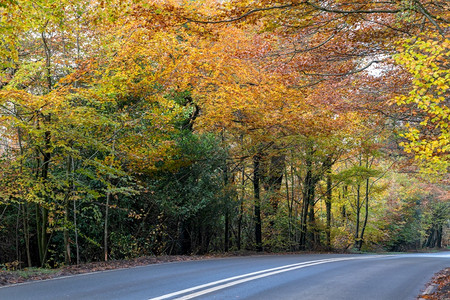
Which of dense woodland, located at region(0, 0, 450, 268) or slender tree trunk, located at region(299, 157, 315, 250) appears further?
slender tree trunk, located at region(299, 157, 315, 250)

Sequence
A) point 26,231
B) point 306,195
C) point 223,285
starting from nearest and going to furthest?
point 223,285, point 26,231, point 306,195

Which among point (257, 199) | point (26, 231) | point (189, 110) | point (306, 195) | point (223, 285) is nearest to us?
point (223, 285)

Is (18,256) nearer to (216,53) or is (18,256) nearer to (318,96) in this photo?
(216,53)

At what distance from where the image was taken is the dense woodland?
7.20 m

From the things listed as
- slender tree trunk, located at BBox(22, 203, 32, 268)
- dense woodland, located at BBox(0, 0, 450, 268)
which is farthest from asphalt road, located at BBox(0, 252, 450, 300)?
slender tree trunk, located at BBox(22, 203, 32, 268)

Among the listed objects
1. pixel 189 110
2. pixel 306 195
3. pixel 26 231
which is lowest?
pixel 26 231

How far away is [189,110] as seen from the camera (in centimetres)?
1453

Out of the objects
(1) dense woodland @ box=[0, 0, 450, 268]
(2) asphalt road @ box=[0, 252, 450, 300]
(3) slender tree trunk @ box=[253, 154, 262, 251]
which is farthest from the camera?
→ (3) slender tree trunk @ box=[253, 154, 262, 251]

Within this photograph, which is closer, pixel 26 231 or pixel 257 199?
pixel 26 231

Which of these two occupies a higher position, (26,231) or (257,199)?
(257,199)

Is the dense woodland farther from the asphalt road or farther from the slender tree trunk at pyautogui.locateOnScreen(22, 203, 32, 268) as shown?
the asphalt road

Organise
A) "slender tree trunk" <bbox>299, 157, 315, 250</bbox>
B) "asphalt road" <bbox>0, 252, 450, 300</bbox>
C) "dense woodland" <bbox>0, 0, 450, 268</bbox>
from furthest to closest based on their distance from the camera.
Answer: "slender tree trunk" <bbox>299, 157, 315, 250</bbox>
"dense woodland" <bbox>0, 0, 450, 268</bbox>
"asphalt road" <bbox>0, 252, 450, 300</bbox>

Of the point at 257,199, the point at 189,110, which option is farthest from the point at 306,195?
the point at 189,110

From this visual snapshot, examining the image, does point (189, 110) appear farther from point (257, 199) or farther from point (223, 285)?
point (223, 285)
